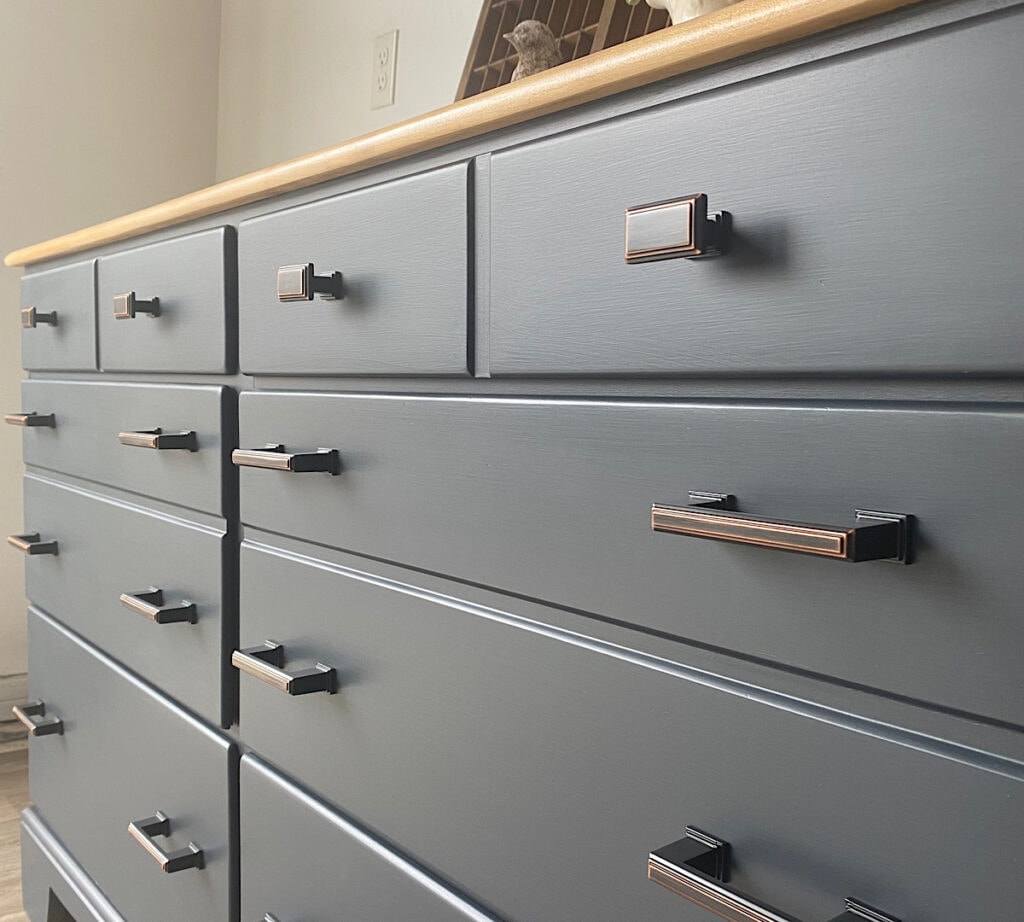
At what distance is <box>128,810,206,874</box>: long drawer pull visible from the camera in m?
1.06

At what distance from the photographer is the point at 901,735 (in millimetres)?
479

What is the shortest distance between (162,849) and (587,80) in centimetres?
93

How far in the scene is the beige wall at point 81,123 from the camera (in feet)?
7.25

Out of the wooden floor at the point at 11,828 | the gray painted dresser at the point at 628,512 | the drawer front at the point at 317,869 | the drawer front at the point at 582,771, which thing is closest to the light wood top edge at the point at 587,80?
the gray painted dresser at the point at 628,512

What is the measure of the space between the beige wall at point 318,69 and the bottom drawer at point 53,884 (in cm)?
125

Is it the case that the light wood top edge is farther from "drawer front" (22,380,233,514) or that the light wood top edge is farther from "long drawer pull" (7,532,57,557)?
"long drawer pull" (7,532,57,557)

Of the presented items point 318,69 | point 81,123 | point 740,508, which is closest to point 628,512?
point 740,508

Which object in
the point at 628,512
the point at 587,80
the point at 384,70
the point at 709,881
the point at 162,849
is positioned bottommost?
the point at 162,849

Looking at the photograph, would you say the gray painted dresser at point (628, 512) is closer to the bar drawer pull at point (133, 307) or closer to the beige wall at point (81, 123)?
the bar drawer pull at point (133, 307)

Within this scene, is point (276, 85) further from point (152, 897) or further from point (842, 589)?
point (842, 589)

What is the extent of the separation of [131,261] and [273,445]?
41 cm

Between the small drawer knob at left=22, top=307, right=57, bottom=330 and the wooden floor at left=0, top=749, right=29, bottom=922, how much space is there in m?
0.89

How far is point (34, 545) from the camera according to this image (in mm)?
1439

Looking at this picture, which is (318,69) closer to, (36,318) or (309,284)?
(36,318)
